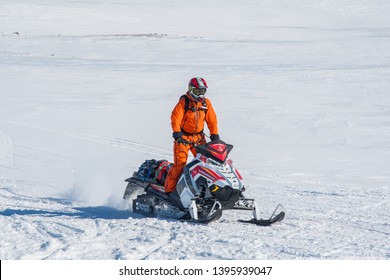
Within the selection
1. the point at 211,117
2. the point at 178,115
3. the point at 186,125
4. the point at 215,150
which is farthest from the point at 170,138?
the point at 215,150

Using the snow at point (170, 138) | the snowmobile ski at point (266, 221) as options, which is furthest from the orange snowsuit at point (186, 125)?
the snowmobile ski at point (266, 221)

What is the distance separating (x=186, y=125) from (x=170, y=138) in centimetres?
733

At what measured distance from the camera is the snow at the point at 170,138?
22.4 ft

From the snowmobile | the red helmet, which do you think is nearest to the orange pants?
the snowmobile

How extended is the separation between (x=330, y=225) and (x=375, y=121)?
10.3 m

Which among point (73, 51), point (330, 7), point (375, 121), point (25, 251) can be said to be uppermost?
point (330, 7)

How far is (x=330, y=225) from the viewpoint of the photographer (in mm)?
7598

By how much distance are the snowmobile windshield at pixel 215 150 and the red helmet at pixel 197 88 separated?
1.87 feet

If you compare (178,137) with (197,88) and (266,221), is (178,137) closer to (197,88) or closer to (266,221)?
(197,88)

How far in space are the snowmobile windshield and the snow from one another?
0.73 meters

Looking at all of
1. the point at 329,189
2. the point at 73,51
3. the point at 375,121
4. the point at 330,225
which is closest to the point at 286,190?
the point at 329,189

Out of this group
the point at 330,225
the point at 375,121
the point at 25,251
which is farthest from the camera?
the point at 375,121
